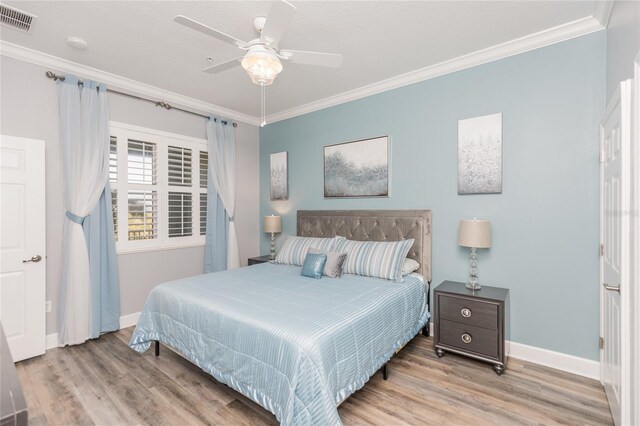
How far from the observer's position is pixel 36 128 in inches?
120

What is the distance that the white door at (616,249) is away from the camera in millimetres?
1668

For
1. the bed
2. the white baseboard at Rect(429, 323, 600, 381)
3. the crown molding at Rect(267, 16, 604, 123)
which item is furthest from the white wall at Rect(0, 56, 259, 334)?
the white baseboard at Rect(429, 323, 600, 381)

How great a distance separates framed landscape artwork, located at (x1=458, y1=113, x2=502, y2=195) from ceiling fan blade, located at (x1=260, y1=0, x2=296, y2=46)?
2.10 meters

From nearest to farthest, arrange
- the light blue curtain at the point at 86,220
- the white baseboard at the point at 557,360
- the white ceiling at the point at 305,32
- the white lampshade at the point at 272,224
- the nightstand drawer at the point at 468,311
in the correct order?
the white ceiling at the point at 305,32 < the white baseboard at the point at 557,360 < the nightstand drawer at the point at 468,311 < the light blue curtain at the point at 86,220 < the white lampshade at the point at 272,224

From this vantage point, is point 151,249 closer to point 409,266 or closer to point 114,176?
point 114,176

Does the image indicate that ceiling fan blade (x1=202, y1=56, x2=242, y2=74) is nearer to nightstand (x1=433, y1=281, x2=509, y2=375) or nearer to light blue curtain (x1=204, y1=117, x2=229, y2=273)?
light blue curtain (x1=204, y1=117, x2=229, y2=273)

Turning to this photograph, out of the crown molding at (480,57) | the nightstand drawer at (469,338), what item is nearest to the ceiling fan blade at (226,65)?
the crown molding at (480,57)

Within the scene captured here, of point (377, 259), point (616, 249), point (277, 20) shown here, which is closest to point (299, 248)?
point (377, 259)

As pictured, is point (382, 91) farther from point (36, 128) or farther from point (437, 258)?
point (36, 128)

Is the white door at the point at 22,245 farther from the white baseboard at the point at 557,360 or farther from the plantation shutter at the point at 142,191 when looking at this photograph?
the white baseboard at the point at 557,360

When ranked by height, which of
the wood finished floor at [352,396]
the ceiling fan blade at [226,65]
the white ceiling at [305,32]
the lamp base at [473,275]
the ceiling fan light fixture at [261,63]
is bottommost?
the wood finished floor at [352,396]

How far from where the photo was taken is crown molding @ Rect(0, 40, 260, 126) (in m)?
2.91

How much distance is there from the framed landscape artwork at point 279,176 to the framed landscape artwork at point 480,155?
2581 millimetres

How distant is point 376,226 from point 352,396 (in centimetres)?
192
